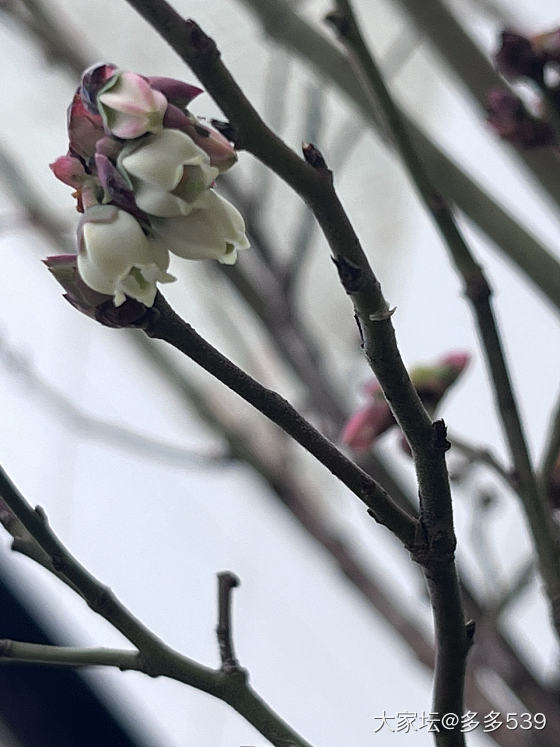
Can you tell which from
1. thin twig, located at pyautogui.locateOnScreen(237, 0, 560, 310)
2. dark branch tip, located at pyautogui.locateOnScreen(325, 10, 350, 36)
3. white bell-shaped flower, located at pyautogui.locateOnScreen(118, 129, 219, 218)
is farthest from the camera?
thin twig, located at pyautogui.locateOnScreen(237, 0, 560, 310)

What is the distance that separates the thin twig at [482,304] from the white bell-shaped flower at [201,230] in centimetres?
12

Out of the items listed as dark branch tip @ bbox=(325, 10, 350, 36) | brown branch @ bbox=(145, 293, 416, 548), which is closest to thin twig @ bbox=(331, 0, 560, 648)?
dark branch tip @ bbox=(325, 10, 350, 36)

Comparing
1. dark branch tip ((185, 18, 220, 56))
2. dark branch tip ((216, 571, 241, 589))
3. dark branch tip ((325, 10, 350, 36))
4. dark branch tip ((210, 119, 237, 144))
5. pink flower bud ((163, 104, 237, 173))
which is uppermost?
dark branch tip ((325, 10, 350, 36))

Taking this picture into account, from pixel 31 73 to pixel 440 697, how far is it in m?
0.62

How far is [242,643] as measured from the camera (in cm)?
78

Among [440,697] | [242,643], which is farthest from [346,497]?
[440,697]

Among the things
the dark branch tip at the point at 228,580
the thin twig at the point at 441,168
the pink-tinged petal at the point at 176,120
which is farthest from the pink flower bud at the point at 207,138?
the thin twig at the point at 441,168

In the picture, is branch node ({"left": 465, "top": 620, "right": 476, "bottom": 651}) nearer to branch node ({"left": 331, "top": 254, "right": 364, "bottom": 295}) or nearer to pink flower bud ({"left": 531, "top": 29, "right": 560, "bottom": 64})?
branch node ({"left": 331, "top": 254, "right": 364, "bottom": 295})

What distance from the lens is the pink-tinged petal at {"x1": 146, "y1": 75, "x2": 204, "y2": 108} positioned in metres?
0.16

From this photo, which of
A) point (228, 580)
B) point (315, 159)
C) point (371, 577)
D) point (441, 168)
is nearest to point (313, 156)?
point (315, 159)

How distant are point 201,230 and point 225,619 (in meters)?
0.11

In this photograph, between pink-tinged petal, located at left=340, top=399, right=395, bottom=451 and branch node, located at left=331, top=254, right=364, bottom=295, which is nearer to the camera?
branch node, located at left=331, top=254, right=364, bottom=295

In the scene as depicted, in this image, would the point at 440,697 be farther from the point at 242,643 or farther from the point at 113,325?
the point at 242,643

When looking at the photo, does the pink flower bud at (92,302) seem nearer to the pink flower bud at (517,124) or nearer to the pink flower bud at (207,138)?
the pink flower bud at (207,138)
